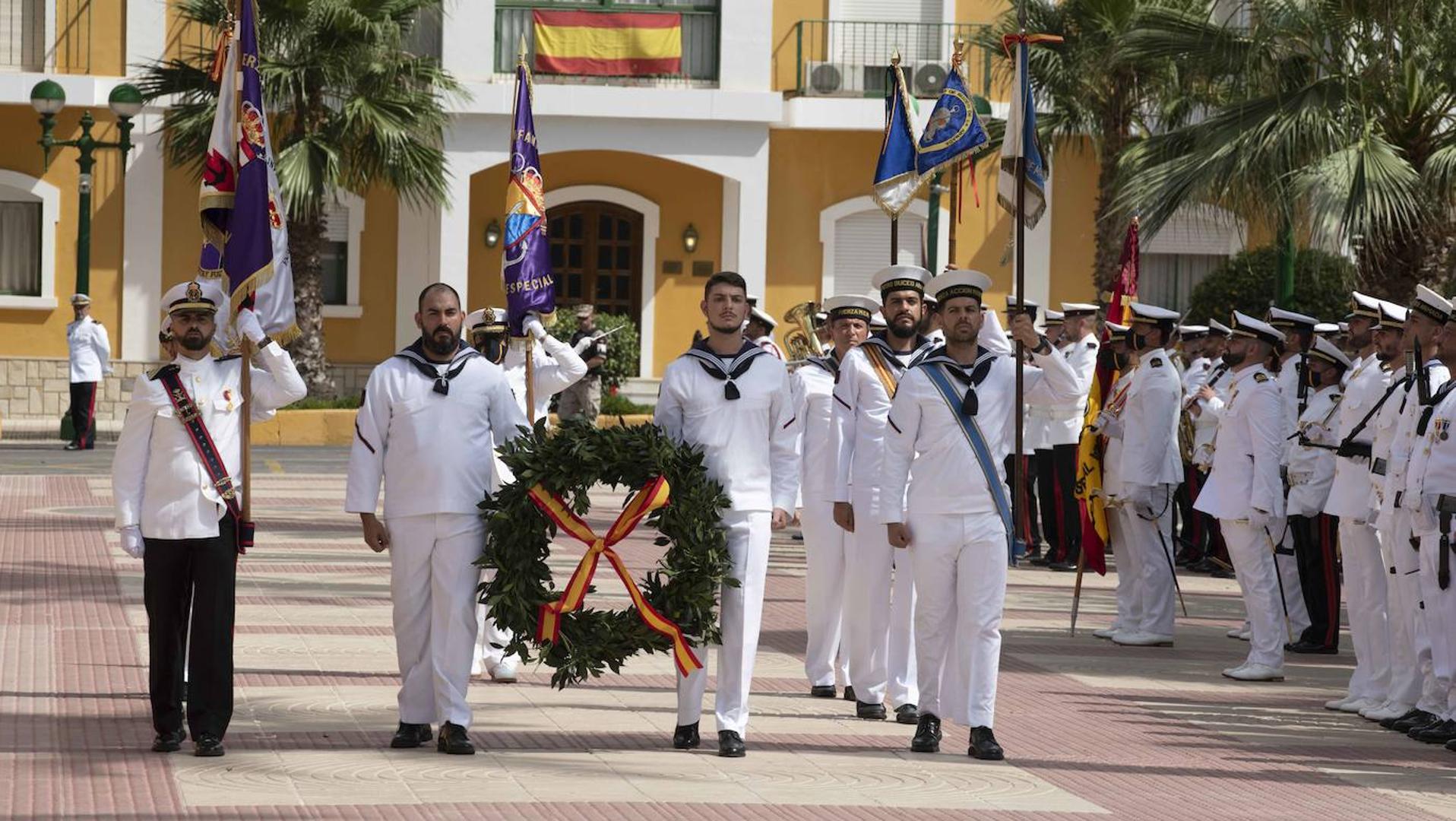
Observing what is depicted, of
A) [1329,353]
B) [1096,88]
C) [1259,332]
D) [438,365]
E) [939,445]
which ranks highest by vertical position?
[1096,88]

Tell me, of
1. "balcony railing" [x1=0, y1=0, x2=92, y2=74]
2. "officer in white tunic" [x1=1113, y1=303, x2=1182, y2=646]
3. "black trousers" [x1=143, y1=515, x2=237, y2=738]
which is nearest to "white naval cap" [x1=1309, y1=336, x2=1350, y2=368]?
"officer in white tunic" [x1=1113, y1=303, x2=1182, y2=646]

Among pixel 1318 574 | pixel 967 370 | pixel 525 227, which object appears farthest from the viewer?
pixel 525 227

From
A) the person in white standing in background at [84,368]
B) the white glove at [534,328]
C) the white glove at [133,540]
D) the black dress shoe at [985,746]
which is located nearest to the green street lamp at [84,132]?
the person in white standing in background at [84,368]

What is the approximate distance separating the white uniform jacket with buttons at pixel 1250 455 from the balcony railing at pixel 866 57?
1989 cm

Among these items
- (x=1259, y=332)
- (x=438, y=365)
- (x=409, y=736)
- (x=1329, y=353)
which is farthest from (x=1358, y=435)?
(x=409, y=736)

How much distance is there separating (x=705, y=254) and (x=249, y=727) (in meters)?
24.1

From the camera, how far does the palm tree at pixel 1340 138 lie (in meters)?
17.1

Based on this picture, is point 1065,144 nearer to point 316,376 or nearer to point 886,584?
point 316,376

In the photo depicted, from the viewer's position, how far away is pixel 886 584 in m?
10.7

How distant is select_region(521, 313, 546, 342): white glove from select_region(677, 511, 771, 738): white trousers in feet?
11.1

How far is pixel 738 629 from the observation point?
9273 millimetres

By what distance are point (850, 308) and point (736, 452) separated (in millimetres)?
2328

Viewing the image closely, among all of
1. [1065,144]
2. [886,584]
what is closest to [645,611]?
[886,584]

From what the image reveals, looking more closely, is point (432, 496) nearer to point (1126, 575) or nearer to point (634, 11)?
point (1126, 575)
